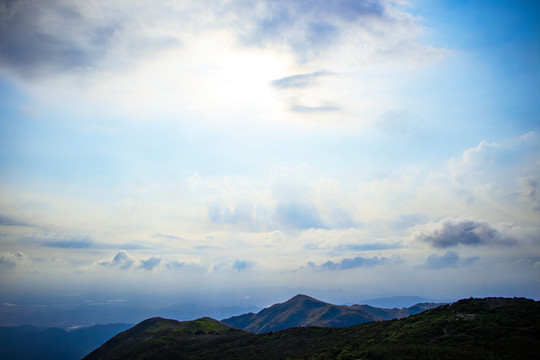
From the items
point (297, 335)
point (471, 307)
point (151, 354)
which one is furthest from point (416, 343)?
point (151, 354)

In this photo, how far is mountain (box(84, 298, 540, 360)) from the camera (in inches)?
1448

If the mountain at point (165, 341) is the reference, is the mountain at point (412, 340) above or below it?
above

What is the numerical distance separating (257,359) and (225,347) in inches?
713

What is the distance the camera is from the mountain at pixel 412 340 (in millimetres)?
36781

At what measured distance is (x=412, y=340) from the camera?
45.3 metres

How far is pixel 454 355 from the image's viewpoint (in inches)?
1375

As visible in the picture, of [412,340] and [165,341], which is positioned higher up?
[412,340]

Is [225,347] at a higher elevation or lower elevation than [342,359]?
lower

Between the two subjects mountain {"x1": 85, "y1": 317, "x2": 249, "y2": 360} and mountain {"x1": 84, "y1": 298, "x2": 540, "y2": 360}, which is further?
mountain {"x1": 85, "y1": 317, "x2": 249, "y2": 360}

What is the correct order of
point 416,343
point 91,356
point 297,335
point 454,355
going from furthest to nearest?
point 91,356 < point 297,335 < point 416,343 < point 454,355

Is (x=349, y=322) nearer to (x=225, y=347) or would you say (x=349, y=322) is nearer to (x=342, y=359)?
(x=225, y=347)

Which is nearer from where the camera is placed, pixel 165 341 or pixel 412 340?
pixel 412 340

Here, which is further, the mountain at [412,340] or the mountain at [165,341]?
the mountain at [165,341]

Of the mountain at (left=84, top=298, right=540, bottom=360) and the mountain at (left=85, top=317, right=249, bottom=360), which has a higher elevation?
the mountain at (left=84, top=298, right=540, bottom=360)
